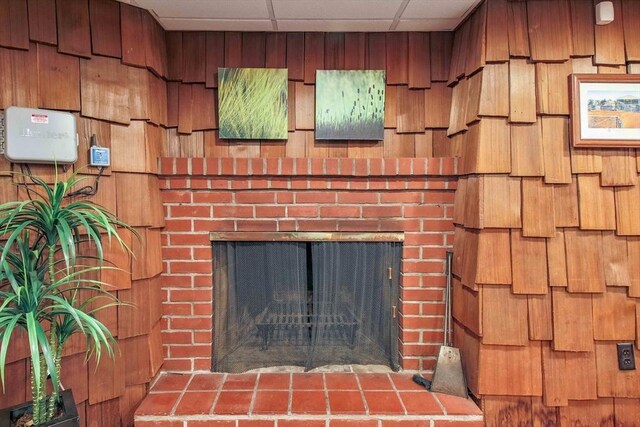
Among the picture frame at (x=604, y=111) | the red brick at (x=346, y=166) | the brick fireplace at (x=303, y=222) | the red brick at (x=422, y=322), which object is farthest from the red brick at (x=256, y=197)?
the picture frame at (x=604, y=111)

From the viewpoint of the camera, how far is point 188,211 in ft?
6.42

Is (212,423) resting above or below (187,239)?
below

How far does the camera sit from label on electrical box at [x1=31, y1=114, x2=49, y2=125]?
150 cm

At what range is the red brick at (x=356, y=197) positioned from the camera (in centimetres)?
197

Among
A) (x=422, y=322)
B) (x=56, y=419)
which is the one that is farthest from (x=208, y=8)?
(x=422, y=322)

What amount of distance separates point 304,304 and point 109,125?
1286 millimetres

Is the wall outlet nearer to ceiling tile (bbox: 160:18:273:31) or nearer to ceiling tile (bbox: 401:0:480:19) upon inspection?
ceiling tile (bbox: 401:0:480:19)

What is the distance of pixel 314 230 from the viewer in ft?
6.44

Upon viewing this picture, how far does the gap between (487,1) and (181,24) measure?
4.79ft

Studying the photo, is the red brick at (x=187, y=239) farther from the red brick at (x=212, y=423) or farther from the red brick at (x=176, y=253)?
the red brick at (x=212, y=423)

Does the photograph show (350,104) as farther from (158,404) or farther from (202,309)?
(158,404)

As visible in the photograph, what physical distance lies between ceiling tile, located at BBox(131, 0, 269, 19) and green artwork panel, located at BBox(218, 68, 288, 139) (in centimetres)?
26

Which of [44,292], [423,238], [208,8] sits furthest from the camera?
[423,238]

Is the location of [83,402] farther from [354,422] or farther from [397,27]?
[397,27]
